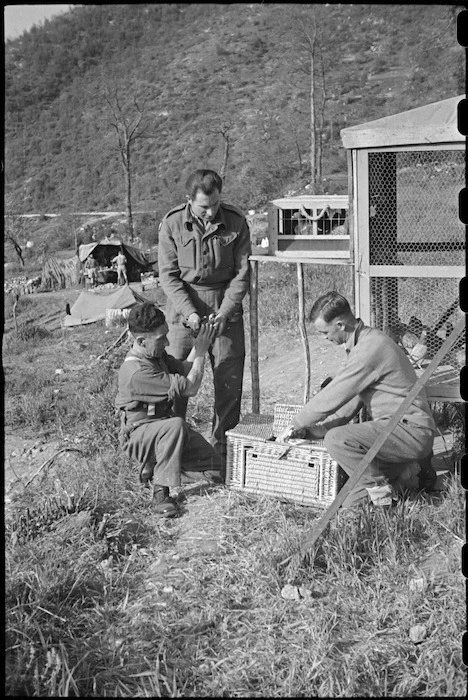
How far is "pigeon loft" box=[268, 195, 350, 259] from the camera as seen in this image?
5.59m

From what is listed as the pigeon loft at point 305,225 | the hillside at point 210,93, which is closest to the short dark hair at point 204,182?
the pigeon loft at point 305,225

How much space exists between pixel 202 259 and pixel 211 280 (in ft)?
0.51

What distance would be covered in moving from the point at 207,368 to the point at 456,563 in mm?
4403

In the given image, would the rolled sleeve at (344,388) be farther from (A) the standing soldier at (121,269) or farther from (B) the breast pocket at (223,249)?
(A) the standing soldier at (121,269)

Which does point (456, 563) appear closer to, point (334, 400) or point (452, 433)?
point (334, 400)

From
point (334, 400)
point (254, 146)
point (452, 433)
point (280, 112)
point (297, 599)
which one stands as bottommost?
point (297, 599)

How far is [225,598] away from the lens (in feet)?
11.6

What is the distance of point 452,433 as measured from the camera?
17.9ft

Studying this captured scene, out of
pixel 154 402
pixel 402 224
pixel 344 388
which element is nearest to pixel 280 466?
pixel 344 388

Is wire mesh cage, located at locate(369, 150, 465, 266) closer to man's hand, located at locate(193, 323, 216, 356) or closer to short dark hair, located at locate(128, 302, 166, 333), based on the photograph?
man's hand, located at locate(193, 323, 216, 356)

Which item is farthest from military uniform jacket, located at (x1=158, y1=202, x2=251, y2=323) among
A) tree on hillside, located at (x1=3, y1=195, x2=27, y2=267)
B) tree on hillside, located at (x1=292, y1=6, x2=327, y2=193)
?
tree on hillside, located at (x1=3, y1=195, x2=27, y2=267)

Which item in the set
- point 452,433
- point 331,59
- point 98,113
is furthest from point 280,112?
point 452,433

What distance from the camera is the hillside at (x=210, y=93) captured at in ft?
117

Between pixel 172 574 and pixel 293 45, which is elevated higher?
pixel 293 45
